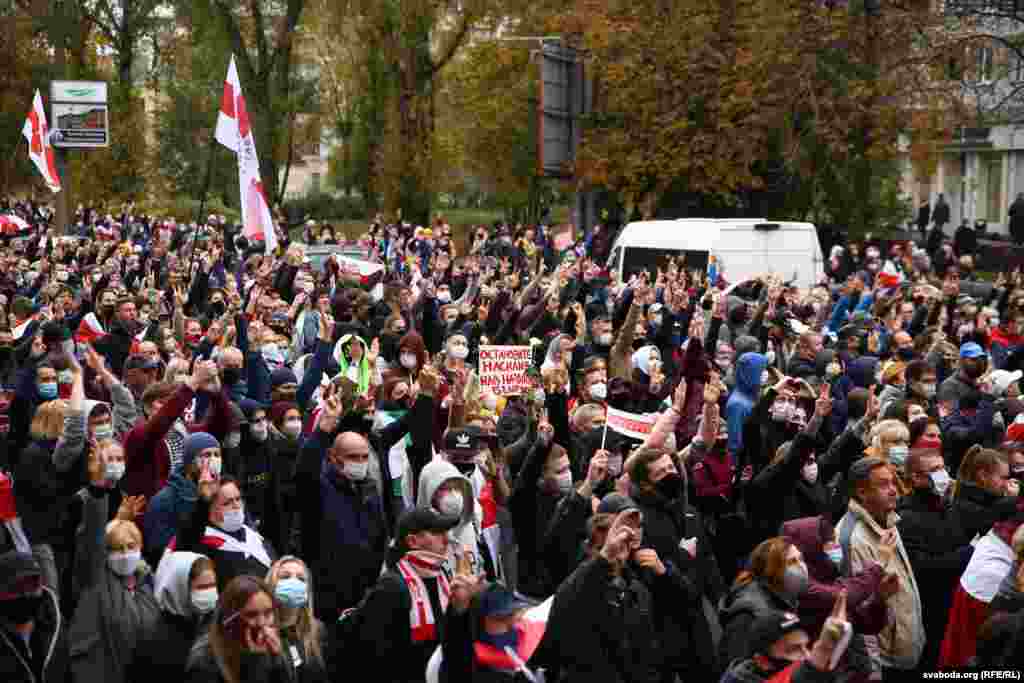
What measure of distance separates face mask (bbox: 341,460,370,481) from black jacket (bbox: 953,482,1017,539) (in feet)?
8.41

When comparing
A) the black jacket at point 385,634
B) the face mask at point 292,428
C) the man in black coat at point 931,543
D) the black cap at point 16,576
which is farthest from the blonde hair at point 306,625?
the face mask at point 292,428

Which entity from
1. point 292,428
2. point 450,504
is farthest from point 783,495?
point 292,428

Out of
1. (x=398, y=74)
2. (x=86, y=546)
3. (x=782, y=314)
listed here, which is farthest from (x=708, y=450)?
(x=398, y=74)

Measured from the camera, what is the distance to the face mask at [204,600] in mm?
5609

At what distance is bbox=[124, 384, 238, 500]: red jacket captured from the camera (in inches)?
292

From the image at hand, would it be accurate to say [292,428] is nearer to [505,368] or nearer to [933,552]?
[505,368]

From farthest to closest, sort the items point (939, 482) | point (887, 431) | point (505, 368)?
point (505, 368), point (887, 431), point (939, 482)

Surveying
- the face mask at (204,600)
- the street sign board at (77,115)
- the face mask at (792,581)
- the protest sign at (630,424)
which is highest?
the street sign board at (77,115)

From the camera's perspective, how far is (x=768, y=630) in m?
5.05

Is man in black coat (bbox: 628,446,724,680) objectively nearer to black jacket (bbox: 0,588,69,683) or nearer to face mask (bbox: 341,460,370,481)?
face mask (bbox: 341,460,370,481)

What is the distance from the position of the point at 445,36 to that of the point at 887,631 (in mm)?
38790

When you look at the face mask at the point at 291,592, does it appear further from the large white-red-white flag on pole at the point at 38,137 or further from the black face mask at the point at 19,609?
the large white-red-white flag on pole at the point at 38,137

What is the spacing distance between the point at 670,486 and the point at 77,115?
90.0 ft

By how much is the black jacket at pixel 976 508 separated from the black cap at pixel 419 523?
2.33 metres
